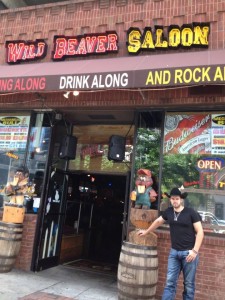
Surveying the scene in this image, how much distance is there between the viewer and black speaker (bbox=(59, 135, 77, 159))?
766 centimetres

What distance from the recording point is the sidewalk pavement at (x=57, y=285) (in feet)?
18.1

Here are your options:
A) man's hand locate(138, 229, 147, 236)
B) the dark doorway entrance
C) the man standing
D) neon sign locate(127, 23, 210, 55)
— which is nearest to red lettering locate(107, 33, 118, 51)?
neon sign locate(127, 23, 210, 55)

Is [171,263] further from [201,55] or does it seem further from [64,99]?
[64,99]

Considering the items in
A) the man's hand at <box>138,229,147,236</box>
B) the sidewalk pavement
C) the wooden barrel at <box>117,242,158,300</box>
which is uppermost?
the man's hand at <box>138,229,147,236</box>

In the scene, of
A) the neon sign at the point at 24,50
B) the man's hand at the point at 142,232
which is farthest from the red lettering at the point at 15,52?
the man's hand at the point at 142,232

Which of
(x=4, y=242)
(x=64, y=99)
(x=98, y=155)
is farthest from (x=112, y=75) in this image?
(x=4, y=242)

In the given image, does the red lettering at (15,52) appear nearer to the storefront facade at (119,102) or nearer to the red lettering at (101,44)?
the storefront facade at (119,102)

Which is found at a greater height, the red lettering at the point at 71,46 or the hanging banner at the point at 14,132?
the red lettering at the point at 71,46

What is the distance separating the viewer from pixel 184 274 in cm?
464

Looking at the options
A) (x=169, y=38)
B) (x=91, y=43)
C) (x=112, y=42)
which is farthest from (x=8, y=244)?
(x=169, y=38)

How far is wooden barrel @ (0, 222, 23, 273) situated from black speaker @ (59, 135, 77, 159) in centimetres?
189

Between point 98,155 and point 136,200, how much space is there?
2245 millimetres

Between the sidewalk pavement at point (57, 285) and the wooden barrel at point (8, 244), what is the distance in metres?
0.19

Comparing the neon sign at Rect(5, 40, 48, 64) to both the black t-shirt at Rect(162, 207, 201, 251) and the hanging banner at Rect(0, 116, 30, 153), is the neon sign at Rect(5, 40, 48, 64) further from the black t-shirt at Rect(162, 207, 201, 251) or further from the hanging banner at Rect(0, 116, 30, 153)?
the black t-shirt at Rect(162, 207, 201, 251)
